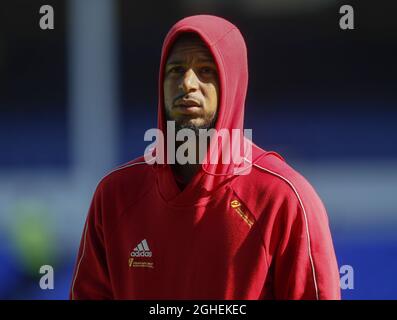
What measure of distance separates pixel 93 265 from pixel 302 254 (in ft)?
1.89

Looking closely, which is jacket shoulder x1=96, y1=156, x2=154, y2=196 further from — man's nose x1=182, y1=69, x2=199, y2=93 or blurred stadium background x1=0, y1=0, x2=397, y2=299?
blurred stadium background x1=0, y1=0, x2=397, y2=299

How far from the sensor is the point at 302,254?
1.88 m

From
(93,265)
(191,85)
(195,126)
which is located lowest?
(93,265)

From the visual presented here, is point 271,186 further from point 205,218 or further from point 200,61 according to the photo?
point 200,61

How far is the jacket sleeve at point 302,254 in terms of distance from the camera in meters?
1.89

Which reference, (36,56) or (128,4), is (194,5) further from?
(36,56)

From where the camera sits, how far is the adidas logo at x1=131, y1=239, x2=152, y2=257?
2.03 meters

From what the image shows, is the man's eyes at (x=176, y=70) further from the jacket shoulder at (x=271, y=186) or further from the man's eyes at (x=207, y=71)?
the jacket shoulder at (x=271, y=186)

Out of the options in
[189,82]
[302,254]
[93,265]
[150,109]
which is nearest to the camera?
[302,254]

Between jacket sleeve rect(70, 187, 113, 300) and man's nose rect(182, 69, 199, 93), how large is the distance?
39 cm

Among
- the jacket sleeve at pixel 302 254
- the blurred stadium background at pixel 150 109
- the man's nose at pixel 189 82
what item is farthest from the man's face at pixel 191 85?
the blurred stadium background at pixel 150 109

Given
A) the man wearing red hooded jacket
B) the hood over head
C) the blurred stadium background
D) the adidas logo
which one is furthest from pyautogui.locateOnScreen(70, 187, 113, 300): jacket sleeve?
the blurred stadium background

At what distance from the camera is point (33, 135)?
4203 millimetres

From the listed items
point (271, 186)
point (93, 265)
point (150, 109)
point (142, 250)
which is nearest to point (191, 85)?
point (271, 186)
